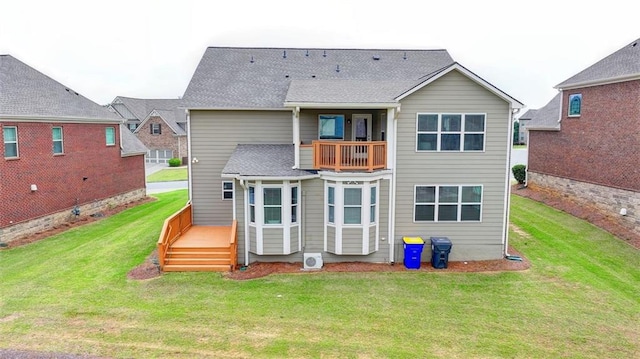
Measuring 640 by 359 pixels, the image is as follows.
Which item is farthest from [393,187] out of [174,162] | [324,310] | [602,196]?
[174,162]

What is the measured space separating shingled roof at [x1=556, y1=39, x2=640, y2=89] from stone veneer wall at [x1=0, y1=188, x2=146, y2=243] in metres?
25.5

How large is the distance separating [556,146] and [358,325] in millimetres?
19041

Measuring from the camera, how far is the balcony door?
1554cm

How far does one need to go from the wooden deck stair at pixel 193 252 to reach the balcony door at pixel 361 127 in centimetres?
562

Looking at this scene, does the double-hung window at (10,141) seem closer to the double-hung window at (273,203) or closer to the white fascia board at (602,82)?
the double-hung window at (273,203)

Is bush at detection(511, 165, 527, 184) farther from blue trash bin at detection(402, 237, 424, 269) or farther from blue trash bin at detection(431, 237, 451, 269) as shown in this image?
blue trash bin at detection(402, 237, 424, 269)

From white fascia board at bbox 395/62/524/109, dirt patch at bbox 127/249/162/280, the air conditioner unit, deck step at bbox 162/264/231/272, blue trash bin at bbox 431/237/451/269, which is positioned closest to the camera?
dirt patch at bbox 127/249/162/280

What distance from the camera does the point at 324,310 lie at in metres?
10.5

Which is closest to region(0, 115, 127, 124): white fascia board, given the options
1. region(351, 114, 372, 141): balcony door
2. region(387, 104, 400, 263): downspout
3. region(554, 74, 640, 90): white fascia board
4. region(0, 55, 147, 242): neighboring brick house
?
region(0, 55, 147, 242): neighboring brick house

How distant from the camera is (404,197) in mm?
14094

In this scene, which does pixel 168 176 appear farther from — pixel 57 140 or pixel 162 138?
pixel 57 140

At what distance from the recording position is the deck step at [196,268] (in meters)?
13.1

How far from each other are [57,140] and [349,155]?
46.5ft

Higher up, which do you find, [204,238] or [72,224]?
[204,238]
